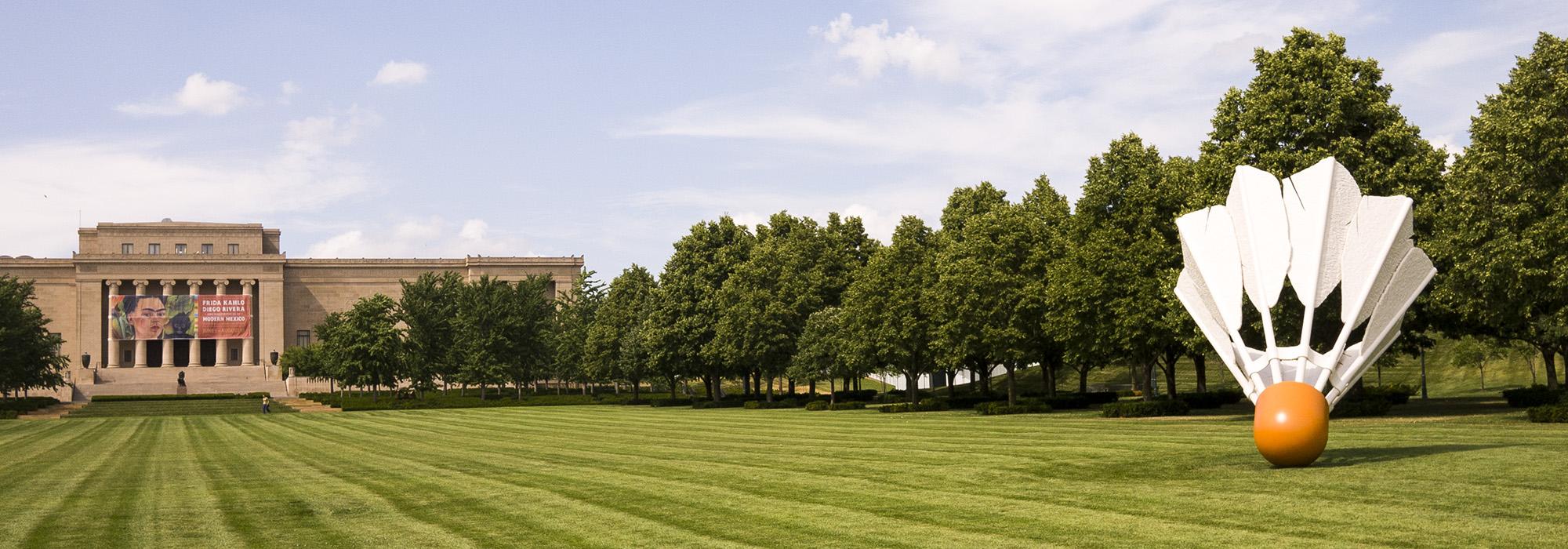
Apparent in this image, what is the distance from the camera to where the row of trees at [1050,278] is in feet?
119

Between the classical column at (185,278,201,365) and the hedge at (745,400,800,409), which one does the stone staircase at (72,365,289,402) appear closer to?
the classical column at (185,278,201,365)

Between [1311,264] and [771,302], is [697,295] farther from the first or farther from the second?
[1311,264]

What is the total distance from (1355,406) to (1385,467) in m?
19.4

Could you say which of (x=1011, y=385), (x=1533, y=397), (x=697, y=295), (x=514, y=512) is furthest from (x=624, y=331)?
(x=514, y=512)

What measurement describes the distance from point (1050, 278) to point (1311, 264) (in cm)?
2886

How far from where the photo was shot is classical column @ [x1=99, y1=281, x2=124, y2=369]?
14112 cm

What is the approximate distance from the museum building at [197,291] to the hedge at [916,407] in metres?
92.5

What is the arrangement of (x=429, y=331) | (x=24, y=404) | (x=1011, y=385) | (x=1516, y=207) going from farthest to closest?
(x=429, y=331) → (x=24, y=404) → (x=1011, y=385) → (x=1516, y=207)

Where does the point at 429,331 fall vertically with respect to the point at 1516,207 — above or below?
below

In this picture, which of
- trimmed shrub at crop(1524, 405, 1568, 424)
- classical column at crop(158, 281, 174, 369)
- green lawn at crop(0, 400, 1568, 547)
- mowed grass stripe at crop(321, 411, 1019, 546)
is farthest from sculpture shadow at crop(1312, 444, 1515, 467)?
classical column at crop(158, 281, 174, 369)

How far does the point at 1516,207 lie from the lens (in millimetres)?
35062

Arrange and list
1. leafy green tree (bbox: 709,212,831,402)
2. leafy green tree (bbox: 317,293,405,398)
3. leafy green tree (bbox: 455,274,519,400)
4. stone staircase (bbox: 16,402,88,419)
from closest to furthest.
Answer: leafy green tree (bbox: 709,212,831,402)
stone staircase (bbox: 16,402,88,419)
leafy green tree (bbox: 317,293,405,398)
leafy green tree (bbox: 455,274,519,400)

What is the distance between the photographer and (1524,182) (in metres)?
35.7

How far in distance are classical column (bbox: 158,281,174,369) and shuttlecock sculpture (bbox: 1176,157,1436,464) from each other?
141 metres
